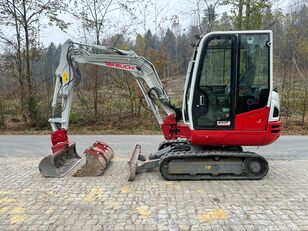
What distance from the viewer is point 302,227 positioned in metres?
4.03

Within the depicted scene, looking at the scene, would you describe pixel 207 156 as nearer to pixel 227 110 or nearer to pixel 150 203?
pixel 227 110

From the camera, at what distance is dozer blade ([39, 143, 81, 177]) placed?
6.33 m

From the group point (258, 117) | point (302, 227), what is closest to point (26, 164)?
point (258, 117)

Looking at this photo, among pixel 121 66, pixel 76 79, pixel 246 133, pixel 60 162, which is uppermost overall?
pixel 121 66

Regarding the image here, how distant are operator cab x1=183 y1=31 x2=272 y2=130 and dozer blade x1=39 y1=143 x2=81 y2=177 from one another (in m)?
2.96

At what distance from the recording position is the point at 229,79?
19.5 ft

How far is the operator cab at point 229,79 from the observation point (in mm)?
5879

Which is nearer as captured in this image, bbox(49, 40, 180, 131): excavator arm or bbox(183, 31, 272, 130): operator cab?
bbox(183, 31, 272, 130): operator cab

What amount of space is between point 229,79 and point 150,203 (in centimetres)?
281

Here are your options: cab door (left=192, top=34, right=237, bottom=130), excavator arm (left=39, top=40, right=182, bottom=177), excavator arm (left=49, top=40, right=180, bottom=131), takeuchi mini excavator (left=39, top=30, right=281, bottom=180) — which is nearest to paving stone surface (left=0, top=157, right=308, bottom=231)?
takeuchi mini excavator (left=39, top=30, right=281, bottom=180)

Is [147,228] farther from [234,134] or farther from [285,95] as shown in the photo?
[285,95]

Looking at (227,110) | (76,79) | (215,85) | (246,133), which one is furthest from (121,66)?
(246,133)

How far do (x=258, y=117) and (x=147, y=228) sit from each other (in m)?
3.20

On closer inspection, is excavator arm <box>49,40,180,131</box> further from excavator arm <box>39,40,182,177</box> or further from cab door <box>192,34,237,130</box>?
cab door <box>192,34,237,130</box>
